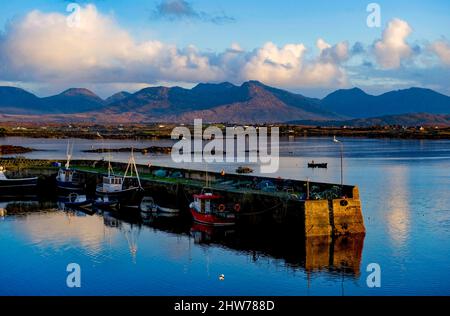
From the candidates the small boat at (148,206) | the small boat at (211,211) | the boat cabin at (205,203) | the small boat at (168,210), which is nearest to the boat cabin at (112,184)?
the small boat at (148,206)

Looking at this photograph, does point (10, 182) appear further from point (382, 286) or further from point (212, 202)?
point (382, 286)

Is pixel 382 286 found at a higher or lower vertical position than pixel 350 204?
lower

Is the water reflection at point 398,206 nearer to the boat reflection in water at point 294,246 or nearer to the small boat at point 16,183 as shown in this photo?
the boat reflection in water at point 294,246

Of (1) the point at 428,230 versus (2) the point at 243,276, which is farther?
(1) the point at 428,230

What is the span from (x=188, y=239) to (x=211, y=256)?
483cm

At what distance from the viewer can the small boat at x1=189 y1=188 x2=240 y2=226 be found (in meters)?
43.3

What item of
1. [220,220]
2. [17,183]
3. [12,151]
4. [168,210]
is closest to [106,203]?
[168,210]

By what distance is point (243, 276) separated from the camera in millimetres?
32250

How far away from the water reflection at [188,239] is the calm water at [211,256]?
0.21 feet

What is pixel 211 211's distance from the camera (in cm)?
4403

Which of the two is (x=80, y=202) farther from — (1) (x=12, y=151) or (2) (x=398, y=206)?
(1) (x=12, y=151)

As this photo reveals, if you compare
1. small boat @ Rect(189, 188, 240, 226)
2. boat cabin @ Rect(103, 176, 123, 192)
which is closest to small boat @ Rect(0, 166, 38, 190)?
boat cabin @ Rect(103, 176, 123, 192)

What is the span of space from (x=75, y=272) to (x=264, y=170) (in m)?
57.9

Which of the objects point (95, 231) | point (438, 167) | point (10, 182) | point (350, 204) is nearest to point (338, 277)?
point (350, 204)
